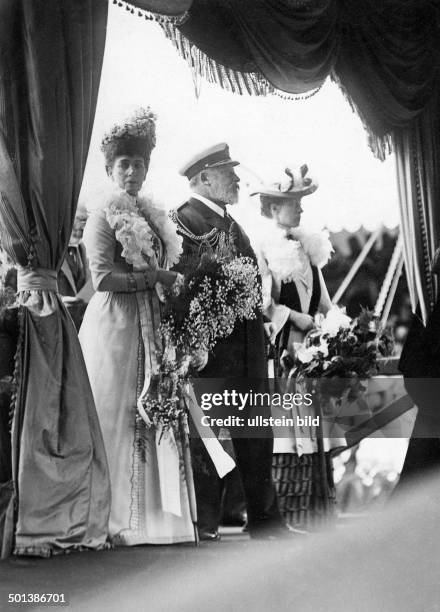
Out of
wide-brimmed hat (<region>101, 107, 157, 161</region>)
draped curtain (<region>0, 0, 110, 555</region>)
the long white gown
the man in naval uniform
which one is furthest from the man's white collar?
draped curtain (<region>0, 0, 110, 555</region>)

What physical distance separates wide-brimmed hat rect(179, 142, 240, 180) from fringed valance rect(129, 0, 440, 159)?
321 millimetres

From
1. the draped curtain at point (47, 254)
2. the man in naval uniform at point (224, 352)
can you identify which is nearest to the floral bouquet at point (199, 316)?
the man in naval uniform at point (224, 352)

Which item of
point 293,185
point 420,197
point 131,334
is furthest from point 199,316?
point 420,197

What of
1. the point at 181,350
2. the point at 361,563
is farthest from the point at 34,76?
the point at 361,563

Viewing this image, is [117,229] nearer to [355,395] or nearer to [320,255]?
[320,255]

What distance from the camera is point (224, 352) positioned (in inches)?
181

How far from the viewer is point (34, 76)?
14.8ft

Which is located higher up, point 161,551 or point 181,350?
point 181,350

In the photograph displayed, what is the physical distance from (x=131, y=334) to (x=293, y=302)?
32.6 inches

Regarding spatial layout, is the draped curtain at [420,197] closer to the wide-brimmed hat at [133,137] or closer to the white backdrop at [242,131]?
the white backdrop at [242,131]

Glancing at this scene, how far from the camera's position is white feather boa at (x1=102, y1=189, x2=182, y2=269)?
455 cm

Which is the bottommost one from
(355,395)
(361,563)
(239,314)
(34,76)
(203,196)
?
(361,563)

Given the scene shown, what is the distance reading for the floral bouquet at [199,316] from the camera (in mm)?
4551

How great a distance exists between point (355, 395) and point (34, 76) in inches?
87.0
